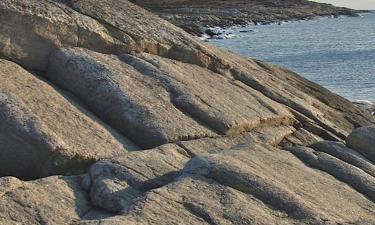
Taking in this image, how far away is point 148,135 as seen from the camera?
54.6ft

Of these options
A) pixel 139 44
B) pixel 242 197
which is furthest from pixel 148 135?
pixel 139 44

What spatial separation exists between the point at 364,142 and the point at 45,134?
9595 mm

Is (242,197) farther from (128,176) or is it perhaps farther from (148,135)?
(148,135)

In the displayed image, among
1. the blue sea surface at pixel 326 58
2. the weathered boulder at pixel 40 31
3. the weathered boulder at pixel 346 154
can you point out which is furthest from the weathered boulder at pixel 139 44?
the blue sea surface at pixel 326 58

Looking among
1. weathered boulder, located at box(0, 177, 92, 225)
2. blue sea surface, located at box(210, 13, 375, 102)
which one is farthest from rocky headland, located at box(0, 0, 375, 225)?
blue sea surface, located at box(210, 13, 375, 102)

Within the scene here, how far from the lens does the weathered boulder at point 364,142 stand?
1875 centimetres

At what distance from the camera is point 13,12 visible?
18.2 meters

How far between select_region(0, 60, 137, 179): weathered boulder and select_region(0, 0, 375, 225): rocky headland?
32 mm

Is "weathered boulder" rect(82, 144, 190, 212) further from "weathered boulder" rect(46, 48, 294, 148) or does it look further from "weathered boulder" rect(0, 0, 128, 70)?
"weathered boulder" rect(0, 0, 128, 70)

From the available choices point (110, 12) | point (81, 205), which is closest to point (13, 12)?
point (110, 12)

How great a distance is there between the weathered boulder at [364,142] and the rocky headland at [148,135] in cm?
4

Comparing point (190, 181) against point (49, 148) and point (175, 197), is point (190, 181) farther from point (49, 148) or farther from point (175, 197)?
point (49, 148)

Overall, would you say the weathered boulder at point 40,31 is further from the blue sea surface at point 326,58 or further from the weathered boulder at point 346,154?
the blue sea surface at point 326,58

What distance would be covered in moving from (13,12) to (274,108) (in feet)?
28.2
